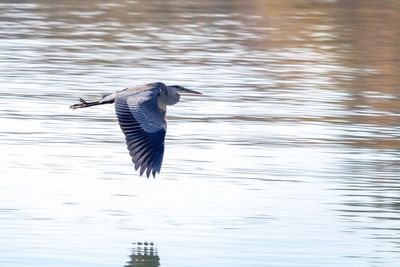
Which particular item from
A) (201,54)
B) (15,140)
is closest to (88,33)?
(201,54)

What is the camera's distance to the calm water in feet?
24.5

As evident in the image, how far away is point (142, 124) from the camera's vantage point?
24.3 ft

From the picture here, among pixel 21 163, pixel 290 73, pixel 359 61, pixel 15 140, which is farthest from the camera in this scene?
pixel 359 61

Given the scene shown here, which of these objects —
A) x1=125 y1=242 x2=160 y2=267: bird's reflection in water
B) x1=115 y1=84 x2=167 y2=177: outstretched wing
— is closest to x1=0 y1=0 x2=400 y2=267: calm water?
x1=125 y1=242 x2=160 y2=267: bird's reflection in water

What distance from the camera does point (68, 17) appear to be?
65.8 ft

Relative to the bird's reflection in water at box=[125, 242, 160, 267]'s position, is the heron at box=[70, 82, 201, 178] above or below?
above

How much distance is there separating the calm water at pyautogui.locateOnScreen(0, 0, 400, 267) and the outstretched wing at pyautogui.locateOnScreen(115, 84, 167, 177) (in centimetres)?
48

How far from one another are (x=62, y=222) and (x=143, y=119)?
0.87 metres

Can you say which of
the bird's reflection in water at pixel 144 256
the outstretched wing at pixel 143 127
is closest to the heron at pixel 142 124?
the outstretched wing at pixel 143 127

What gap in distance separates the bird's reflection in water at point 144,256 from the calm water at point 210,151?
A: 0.01 meters

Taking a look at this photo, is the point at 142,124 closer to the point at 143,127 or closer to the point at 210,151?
the point at 143,127

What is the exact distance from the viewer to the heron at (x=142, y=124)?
7.25 m

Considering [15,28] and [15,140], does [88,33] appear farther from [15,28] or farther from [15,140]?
[15,140]

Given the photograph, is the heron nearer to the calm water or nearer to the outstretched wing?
the outstretched wing
